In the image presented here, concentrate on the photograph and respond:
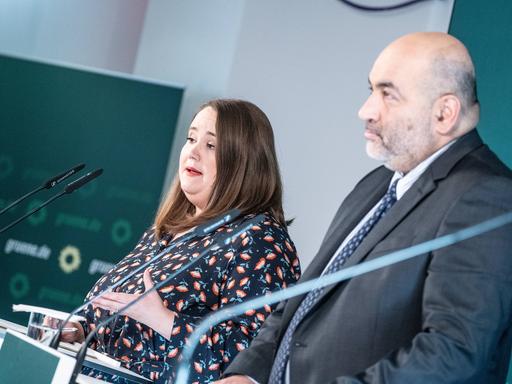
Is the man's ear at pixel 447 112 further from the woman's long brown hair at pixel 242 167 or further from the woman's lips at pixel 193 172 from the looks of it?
the woman's lips at pixel 193 172

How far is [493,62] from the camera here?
13.0ft

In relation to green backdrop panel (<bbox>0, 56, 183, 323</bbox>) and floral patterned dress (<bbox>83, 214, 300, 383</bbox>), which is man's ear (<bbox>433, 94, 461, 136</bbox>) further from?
green backdrop panel (<bbox>0, 56, 183, 323</bbox>)


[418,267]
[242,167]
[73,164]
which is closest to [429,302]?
[418,267]

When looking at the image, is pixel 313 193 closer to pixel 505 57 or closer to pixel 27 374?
pixel 505 57

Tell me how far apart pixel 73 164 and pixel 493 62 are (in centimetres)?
235

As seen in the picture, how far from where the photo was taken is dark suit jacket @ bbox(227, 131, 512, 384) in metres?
1.62

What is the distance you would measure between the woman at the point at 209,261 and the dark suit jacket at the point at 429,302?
46 cm

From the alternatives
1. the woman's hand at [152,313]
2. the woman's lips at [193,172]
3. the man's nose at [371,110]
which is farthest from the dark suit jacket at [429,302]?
the woman's lips at [193,172]

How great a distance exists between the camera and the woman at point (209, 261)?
8.22ft

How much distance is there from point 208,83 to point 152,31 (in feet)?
2.19

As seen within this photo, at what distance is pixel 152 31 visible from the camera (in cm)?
555

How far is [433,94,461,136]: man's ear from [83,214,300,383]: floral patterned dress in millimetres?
825

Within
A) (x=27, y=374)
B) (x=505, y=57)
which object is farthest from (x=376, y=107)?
(x=505, y=57)

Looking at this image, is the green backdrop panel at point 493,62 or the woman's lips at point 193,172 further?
the green backdrop panel at point 493,62
